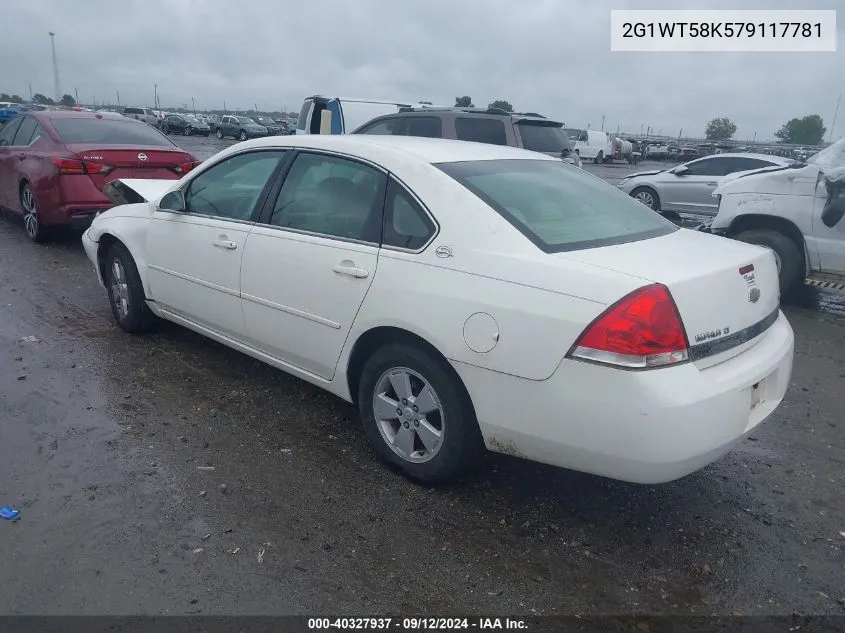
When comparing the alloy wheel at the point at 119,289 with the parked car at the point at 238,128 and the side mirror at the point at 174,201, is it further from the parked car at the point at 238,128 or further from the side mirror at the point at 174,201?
the parked car at the point at 238,128

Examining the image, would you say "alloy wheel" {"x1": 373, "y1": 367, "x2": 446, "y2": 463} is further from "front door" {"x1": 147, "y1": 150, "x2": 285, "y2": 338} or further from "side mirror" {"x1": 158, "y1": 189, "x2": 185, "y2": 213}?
"side mirror" {"x1": 158, "y1": 189, "x2": 185, "y2": 213}

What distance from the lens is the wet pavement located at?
8.80 ft

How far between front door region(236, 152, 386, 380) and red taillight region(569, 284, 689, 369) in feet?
3.92

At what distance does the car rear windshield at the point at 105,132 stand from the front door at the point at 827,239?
7.32m

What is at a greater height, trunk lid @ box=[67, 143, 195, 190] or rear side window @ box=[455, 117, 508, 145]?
rear side window @ box=[455, 117, 508, 145]

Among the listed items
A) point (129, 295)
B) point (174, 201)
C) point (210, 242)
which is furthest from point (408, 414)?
point (129, 295)

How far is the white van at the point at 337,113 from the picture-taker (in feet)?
44.2

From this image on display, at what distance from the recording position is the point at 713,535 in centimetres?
315

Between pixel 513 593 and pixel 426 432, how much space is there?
2.84ft

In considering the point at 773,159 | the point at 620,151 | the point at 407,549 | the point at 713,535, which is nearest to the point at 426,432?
the point at 407,549

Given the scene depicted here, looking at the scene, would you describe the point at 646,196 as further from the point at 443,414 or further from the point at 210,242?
the point at 443,414

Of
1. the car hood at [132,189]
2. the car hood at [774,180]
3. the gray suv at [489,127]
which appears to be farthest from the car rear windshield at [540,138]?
the car hood at [132,189]

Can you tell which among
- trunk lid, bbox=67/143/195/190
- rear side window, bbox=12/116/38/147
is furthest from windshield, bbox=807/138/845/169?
rear side window, bbox=12/116/38/147

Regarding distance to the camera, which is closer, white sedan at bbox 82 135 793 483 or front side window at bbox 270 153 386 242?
white sedan at bbox 82 135 793 483
